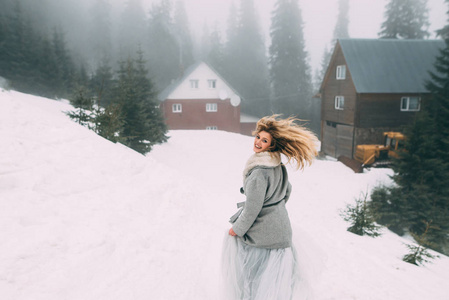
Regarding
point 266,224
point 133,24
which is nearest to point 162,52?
point 133,24

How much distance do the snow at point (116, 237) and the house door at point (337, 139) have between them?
17369 mm

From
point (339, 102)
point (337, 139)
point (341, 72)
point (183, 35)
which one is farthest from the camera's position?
point (183, 35)

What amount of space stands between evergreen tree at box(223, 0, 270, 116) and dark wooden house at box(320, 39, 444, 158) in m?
32.1

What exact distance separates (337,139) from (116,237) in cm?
2489

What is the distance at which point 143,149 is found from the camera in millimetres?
13719

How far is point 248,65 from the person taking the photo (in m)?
64.6

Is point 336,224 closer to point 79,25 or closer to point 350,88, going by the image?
point 350,88

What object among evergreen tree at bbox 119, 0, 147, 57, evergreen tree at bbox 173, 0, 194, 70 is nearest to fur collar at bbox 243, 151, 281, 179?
evergreen tree at bbox 173, 0, 194, 70

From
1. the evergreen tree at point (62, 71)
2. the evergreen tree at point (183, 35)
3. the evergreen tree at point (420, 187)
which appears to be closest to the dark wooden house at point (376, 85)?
the evergreen tree at point (420, 187)

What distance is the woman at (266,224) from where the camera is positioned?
3443 mm

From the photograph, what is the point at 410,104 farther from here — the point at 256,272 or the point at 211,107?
the point at 256,272

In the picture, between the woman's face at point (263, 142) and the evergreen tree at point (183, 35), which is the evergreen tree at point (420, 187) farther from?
the evergreen tree at point (183, 35)

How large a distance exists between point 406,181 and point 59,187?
14.3 meters

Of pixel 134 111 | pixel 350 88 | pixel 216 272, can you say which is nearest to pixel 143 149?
pixel 134 111
